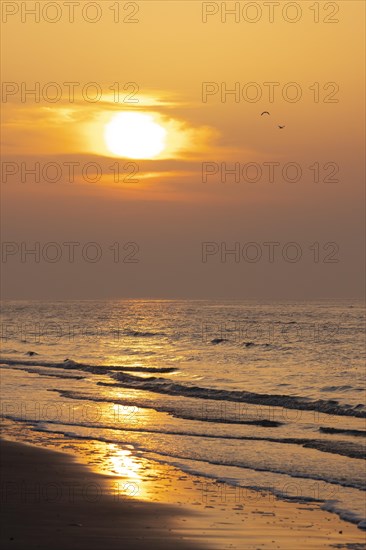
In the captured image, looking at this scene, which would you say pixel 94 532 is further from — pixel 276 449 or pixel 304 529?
pixel 276 449

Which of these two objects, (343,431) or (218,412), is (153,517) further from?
(218,412)

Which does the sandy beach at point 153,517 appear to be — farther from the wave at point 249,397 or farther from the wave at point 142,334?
the wave at point 142,334

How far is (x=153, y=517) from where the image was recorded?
13531 millimetres

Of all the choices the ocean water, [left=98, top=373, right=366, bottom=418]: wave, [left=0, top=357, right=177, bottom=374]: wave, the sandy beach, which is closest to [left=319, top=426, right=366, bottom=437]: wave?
the ocean water

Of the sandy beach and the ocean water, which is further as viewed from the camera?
the ocean water

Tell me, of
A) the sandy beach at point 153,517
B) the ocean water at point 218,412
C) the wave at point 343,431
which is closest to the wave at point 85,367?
the ocean water at point 218,412

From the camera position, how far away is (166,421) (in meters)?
26.5

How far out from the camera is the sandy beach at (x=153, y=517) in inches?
477

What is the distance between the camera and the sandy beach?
12.1 meters

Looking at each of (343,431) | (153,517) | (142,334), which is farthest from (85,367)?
(142,334)

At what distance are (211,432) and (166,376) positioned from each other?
22.3 meters

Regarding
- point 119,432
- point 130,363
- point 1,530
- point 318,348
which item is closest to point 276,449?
point 119,432

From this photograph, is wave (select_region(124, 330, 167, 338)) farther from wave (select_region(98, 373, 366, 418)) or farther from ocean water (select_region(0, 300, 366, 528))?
wave (select_region(98, 373, 366, 418))

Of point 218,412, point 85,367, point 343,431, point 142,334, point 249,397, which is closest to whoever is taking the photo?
point 343,431
